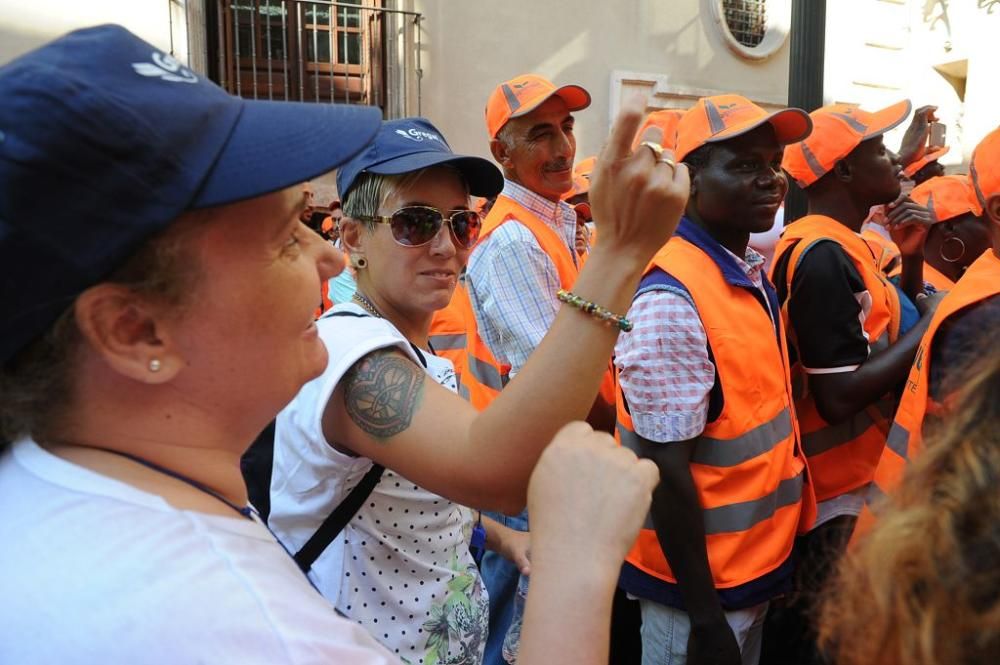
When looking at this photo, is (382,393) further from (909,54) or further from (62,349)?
(909,54)

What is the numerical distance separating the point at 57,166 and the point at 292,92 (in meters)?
10.0

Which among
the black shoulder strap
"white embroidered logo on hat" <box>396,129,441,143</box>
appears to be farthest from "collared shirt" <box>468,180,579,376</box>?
the black shoulder strap

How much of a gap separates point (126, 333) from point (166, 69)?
32cm

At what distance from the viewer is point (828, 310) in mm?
2623

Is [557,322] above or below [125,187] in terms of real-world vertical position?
below

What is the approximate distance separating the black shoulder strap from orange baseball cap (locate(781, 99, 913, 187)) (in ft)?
8.07

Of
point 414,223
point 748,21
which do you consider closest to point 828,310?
point 414,223

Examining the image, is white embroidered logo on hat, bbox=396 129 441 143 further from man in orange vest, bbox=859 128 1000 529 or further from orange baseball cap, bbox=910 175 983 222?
orange baseball cap, bbox=910 175 983 222

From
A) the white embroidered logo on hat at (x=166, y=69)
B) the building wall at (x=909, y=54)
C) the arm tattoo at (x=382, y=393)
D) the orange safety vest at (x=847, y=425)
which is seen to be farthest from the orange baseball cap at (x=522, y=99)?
the building wall at (x=909, y=54)

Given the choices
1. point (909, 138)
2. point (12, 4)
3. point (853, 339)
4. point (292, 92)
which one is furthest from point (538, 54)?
point (853, 339)

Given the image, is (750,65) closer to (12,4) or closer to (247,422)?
(12,4)

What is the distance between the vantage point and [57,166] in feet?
2.68

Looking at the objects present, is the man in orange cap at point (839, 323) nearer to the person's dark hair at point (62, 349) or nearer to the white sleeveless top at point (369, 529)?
the white sleeveless top at point (369, 529)

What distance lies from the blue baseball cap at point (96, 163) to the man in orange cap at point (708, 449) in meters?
1.49
